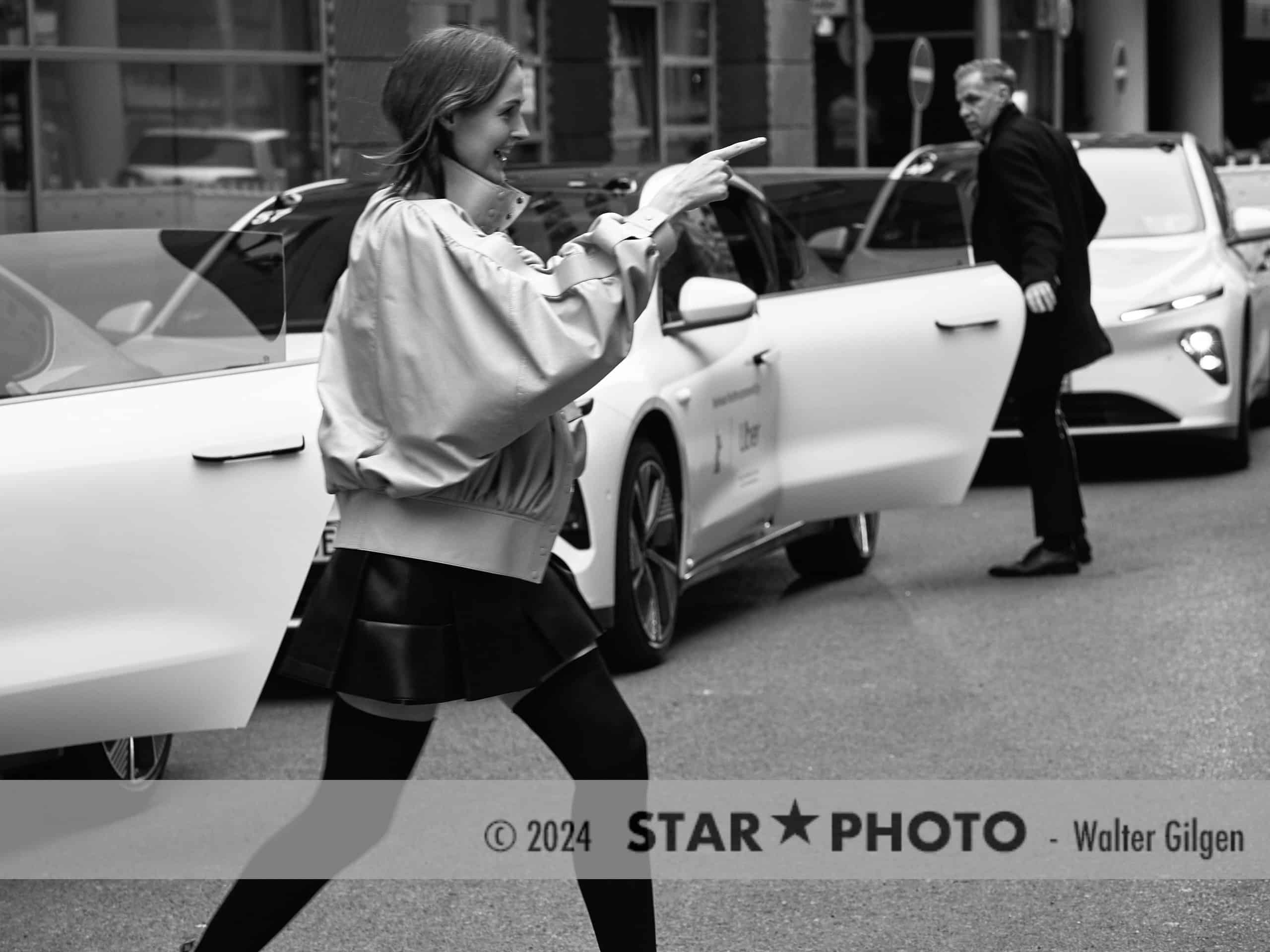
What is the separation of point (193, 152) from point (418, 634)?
13.9 metres

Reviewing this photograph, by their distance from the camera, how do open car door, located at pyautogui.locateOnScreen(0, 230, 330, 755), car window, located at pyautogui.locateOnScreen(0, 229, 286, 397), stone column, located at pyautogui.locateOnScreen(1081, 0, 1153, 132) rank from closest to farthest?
open car door, located at pyautogui.locateOnScreen(0, 230, 330, 755) → car window, located at pyautogui.locateOnScreen(0, 229, 286, 397) → stone column, located at pyautogui.locateOnScreen(1081, 0, 1153, 132)

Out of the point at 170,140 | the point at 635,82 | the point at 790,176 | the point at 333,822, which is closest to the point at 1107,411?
the point at 790,176

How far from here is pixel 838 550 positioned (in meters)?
Result: 9.26

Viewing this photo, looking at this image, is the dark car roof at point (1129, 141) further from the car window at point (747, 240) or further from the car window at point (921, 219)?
the car window at point (747, 240)

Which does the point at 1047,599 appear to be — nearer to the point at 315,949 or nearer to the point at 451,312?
the point at 315,949

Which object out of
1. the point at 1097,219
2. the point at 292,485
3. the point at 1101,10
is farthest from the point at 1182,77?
the point at 292,485

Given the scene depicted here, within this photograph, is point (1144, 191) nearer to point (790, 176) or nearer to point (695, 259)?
point (790, 176)

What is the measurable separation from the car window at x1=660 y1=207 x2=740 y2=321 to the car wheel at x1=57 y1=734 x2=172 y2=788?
2.55 metres

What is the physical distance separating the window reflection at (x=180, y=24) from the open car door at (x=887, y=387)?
9.04 metres

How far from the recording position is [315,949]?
4590 mm

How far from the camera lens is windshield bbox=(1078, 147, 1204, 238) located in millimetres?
12016
